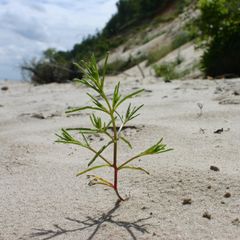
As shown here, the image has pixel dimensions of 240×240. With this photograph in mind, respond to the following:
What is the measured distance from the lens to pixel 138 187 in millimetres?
1690

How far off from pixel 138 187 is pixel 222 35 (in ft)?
16.7

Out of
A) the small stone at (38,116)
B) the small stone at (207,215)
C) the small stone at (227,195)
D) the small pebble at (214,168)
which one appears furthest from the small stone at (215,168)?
the small stone at (38,116)

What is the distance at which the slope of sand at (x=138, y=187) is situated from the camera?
1.38 m

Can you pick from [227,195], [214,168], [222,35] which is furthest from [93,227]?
[222,35]

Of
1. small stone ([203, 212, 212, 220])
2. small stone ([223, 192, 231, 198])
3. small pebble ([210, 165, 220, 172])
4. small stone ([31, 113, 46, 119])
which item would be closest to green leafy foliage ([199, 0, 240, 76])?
small stone ([31, 113, 46, 119])

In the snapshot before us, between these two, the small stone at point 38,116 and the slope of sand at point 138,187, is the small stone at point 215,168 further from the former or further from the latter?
the small stone at point 38,116

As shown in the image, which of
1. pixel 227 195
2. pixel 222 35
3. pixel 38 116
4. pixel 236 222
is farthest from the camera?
pixel 222 35

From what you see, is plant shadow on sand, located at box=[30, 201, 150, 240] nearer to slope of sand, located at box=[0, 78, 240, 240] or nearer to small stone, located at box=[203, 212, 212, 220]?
slope of sand, located at box=[0, 78, 240, 240]

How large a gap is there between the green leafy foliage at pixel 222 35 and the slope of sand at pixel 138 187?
11.5 feet

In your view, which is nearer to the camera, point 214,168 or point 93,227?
point 93,227

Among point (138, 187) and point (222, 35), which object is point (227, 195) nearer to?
point (138, 187)

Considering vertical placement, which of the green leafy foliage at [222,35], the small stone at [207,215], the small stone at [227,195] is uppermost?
the green leafy foliage at [222,35]

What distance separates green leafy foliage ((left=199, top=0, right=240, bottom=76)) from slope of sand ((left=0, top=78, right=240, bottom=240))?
3517 mm

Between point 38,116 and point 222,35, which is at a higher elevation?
point 222,35
